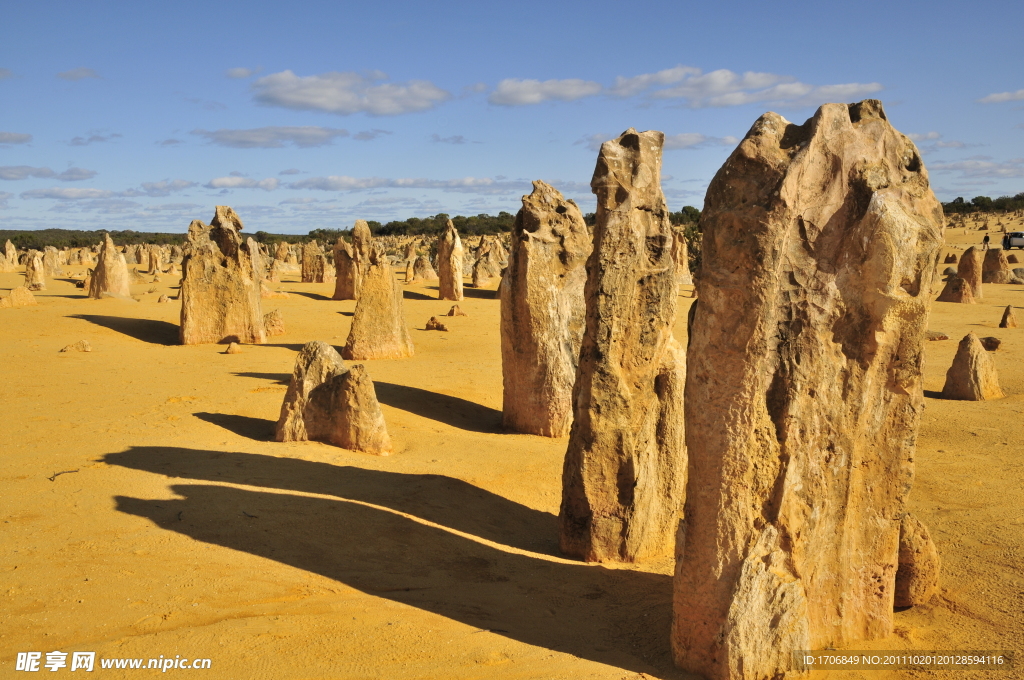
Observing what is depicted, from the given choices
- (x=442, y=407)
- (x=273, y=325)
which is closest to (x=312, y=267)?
(x=273, y=325)

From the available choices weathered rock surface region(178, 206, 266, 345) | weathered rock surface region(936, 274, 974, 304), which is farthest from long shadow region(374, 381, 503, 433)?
weathered rock surface region(936, 274, 974, 304)

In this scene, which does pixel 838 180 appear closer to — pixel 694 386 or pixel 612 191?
pixel 694 386

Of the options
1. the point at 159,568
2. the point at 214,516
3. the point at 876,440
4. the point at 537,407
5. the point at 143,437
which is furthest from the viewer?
the point at 537,407

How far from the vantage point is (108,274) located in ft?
62.6

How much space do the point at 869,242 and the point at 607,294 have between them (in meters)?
2.22

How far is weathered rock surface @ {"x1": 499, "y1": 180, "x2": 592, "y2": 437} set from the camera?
8984 millimetres

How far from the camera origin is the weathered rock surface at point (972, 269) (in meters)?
21.1

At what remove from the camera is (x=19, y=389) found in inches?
396

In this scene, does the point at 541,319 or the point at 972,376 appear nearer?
the point at 541,319

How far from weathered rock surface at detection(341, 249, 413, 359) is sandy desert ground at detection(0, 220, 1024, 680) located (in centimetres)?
236

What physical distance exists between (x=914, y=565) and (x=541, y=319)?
4.95 m

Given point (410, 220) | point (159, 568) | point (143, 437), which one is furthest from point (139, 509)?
point (410, 220)

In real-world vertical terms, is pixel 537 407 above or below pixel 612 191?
below

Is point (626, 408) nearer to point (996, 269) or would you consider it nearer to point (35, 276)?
point (35, 276)
